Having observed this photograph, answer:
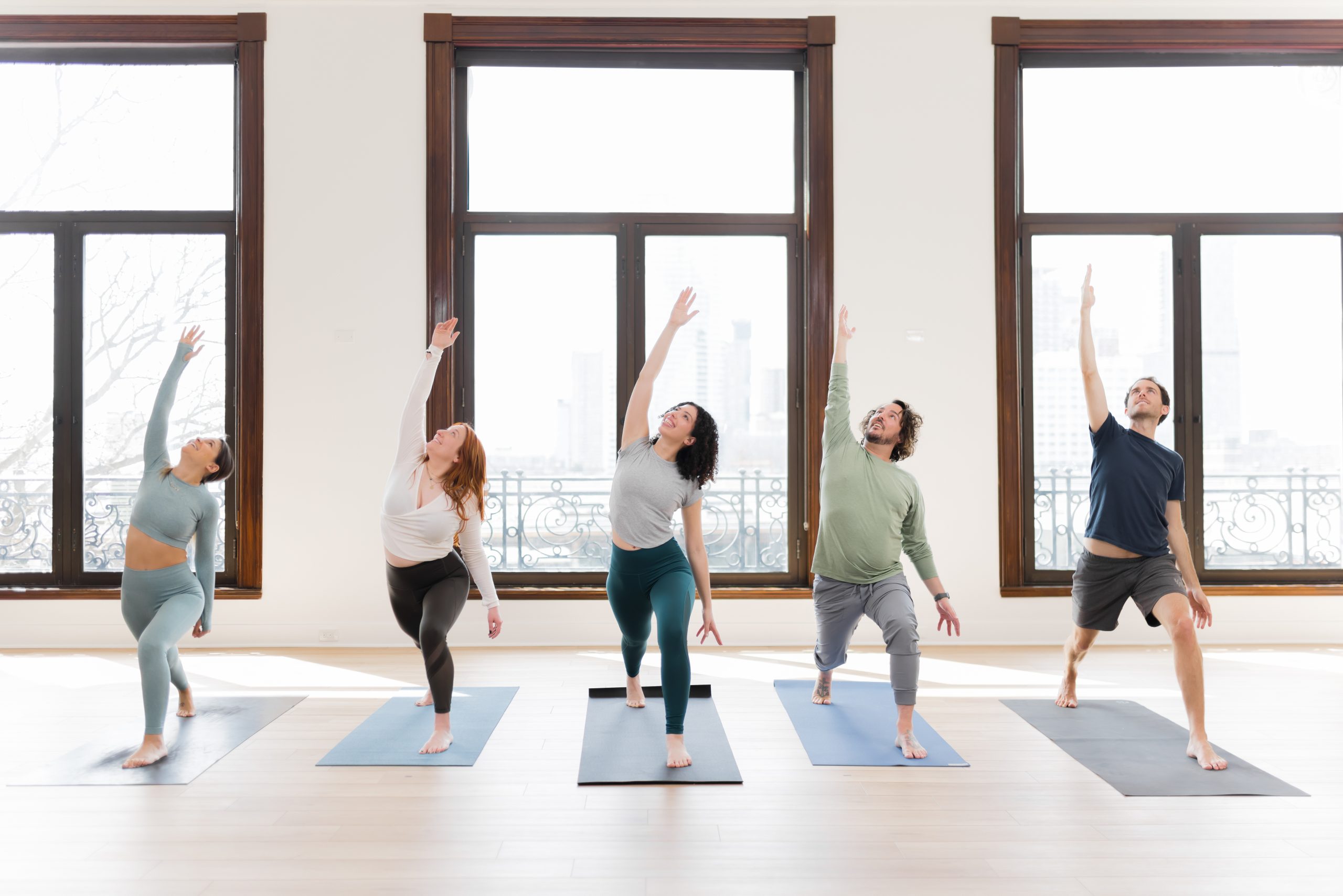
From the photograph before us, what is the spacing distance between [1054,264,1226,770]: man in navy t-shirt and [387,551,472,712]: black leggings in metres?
2.35

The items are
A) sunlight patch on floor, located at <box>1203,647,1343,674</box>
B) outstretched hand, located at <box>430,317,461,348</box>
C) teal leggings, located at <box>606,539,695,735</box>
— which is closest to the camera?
teal leggings, located at <box>606,539,695,735</box>

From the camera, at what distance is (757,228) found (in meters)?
4.98

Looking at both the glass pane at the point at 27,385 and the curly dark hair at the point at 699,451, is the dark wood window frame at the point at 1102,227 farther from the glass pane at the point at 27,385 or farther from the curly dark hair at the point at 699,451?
the glass pane at the point at 27,385

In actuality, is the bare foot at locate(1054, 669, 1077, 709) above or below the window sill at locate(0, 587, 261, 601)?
below

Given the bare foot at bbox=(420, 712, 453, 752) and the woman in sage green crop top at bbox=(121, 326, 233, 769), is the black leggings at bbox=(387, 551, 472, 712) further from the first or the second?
the woman in sage green crop top at bbox=(121, 326, 233, 769)

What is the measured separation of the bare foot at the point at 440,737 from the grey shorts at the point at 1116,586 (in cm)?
238

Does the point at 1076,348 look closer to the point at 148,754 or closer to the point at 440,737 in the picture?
the point at 440,737

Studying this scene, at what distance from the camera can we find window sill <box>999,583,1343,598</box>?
4.82 m

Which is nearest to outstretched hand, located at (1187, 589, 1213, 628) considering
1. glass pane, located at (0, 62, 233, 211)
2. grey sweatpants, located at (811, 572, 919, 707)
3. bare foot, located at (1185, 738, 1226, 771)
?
bare foot, located at (1185, 738, 1226, 771)

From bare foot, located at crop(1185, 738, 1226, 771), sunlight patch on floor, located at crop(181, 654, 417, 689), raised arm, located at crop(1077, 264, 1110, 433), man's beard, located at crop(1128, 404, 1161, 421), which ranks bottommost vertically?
sunlight patch on floor, located at crop(181, 654, 417, 689)

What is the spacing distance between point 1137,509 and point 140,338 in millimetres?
5216

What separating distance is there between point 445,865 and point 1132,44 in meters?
5.45

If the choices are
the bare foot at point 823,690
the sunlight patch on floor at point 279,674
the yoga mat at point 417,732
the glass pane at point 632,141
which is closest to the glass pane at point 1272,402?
the glass pane at point 632,141

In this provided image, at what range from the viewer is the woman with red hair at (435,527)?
2953mm
